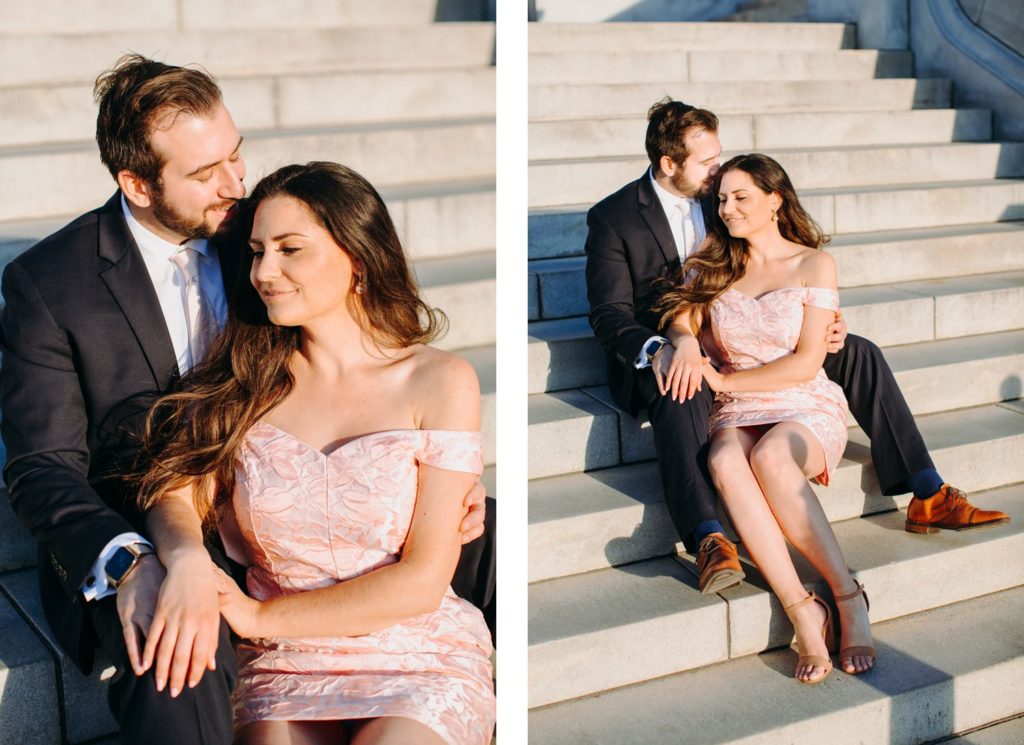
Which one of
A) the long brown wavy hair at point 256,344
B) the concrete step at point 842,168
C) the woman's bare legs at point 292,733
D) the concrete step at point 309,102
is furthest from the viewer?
the concrete step at point 842,168

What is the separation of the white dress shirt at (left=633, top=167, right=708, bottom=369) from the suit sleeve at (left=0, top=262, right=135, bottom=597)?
2.03 m

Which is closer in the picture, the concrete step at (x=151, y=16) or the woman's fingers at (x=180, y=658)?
the woman's fingers at (x=180, y=658)

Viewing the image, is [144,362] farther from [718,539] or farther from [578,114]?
[578,114]

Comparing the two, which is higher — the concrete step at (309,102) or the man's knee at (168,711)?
the concrete step at (309,102)

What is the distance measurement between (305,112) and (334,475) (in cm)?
321

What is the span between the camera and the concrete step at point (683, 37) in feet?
19.4

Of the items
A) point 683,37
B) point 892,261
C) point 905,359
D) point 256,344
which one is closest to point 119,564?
point 256,344

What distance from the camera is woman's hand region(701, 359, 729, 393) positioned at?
3213 mm

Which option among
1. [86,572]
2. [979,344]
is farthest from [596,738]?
[979,344]

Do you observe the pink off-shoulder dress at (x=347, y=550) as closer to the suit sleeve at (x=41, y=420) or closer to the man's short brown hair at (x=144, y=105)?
the suit sleeve at (x=41, y=420)

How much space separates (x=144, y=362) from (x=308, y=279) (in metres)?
0.48

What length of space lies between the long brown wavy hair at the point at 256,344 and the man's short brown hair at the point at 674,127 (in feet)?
5.11

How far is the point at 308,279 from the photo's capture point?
215 cm

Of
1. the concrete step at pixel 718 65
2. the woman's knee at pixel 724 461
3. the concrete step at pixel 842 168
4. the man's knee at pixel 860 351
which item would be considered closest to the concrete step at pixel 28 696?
the woman's knee at pixel 724 461
